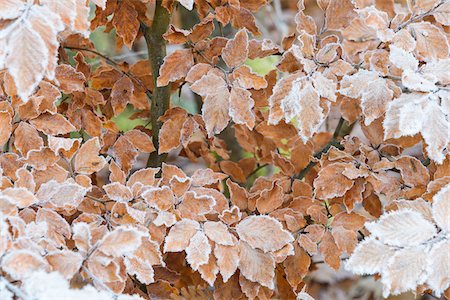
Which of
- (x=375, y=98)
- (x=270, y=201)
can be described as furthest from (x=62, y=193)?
(x=375, y=98)

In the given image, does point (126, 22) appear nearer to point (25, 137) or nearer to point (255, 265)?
point (25, 137)

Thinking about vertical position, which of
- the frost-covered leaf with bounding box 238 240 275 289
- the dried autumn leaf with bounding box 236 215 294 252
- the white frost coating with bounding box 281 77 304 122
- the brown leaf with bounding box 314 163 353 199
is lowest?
the frost-covered leaf with bounding box 238 240 275 289

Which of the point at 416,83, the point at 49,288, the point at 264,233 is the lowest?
the point at 264,233

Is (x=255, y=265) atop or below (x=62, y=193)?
below

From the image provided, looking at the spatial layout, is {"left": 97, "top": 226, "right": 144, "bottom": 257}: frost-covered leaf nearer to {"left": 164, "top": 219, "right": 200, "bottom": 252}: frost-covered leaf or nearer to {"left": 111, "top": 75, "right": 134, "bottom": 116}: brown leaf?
{"left": 164, "top": 219, "right": 200, "bottom": 252}: frost-covered leaf

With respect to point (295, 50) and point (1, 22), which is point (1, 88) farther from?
point (295, 50)

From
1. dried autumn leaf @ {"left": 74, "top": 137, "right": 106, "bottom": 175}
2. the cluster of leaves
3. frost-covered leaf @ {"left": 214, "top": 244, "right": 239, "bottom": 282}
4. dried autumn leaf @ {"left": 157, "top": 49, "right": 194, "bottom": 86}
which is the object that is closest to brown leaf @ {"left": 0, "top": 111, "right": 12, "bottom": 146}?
the cluster of leaves

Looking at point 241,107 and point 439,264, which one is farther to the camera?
point 241,107
